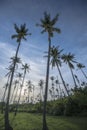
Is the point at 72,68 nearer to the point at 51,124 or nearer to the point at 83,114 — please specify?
the point at 83,114

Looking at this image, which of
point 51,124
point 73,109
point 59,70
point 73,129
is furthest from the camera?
point 59,70

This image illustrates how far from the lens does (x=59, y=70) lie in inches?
2388

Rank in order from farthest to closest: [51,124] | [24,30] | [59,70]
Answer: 1. [59,70]
2. [24,30]
3. [51,124]

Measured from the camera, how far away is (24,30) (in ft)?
160

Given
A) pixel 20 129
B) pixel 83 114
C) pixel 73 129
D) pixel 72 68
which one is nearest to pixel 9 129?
pixel 20 129

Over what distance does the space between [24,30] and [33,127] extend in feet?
81.0

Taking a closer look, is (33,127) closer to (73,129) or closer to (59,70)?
(73,129)

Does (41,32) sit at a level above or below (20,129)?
above

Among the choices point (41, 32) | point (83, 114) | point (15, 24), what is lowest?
point (83, 114)

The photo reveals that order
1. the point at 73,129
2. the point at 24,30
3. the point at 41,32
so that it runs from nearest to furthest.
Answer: the point at 73,129 → the point at 41,32 → the point at 24,30

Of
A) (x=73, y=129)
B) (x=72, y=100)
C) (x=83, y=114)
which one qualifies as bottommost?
(x=73, y=129)

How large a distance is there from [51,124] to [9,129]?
922 cm

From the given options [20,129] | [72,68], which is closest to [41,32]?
[20,129]

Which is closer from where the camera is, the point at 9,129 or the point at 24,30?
the point at 9,129
